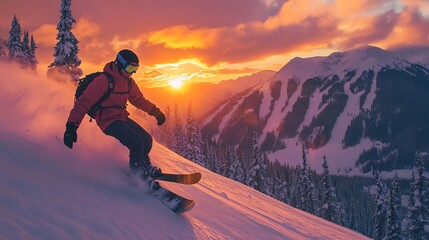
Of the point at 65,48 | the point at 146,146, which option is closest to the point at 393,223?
the point at 65,48

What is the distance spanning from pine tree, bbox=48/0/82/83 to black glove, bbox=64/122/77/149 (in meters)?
27.0

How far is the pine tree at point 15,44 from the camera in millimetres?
47031

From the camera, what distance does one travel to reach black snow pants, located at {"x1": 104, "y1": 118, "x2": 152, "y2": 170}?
6.79 meters

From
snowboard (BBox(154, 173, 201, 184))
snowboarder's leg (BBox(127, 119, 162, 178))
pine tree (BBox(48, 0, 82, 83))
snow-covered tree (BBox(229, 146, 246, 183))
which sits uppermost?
pine tree (BBox(48, 0, 82, 83))

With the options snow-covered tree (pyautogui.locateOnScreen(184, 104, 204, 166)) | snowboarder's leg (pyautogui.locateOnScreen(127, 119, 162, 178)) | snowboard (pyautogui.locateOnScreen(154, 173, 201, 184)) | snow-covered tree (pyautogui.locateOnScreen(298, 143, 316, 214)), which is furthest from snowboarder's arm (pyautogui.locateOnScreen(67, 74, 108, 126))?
snow-covered tree (pyautogui.locateOnScreen(298, 143, 316, 214))

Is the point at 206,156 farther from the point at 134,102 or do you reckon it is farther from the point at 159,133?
the point at 134,102

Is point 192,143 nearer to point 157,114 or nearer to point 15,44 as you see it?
point 15,44

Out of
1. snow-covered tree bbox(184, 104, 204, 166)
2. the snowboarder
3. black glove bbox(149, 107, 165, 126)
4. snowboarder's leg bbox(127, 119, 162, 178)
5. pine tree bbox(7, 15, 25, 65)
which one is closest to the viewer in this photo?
the snowboarder

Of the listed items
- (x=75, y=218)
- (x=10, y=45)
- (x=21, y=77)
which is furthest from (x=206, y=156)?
(x=75, y=218)

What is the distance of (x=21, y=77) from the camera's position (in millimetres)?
9227

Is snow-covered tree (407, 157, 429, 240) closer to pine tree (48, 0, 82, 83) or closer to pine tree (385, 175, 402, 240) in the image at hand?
pine tree (385, 175, 402, 240)

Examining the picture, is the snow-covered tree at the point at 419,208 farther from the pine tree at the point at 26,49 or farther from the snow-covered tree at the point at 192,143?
the pine tree at the point at 26,49

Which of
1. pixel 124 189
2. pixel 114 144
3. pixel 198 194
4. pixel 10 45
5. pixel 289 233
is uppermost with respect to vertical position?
pixel 10 45

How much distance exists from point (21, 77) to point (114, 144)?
3193 millimetres
